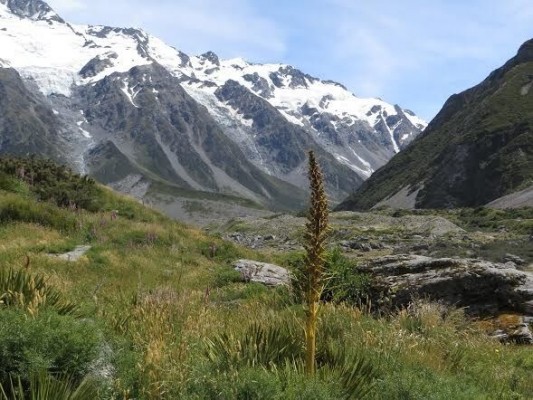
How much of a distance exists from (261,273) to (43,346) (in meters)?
12.4

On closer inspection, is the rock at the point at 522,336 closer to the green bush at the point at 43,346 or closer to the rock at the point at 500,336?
the rock at the point at 500,336

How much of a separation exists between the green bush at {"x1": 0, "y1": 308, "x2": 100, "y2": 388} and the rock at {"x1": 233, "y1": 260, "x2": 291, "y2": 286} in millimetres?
10285

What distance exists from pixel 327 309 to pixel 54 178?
69.4 ft

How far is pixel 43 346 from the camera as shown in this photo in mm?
5699

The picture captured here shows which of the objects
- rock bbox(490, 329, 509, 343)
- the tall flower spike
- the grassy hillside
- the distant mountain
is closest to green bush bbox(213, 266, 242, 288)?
the grassy hillside

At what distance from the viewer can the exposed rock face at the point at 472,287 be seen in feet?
39.8

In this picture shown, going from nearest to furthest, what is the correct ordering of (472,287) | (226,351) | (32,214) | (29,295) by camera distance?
(226,351) → (29,295) → (472,287) → (32,214)

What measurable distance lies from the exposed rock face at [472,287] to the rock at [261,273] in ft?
14.4

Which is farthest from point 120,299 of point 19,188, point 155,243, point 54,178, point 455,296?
point 54,178

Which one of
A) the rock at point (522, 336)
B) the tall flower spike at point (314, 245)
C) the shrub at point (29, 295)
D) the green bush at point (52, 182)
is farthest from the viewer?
the green bush at point (52, 182)

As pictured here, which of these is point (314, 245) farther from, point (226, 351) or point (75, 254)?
point (75, 254)

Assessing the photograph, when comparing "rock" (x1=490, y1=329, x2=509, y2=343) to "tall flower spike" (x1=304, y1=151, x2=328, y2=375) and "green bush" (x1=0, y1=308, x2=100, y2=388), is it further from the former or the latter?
"green bush" (x1=0, y1=308, x2=100, y2=388)

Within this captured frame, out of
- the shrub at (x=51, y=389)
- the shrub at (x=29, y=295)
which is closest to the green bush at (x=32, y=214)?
the shrub at (x=29, y=295)

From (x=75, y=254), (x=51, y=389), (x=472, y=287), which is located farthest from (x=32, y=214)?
(x=51, y=389)
